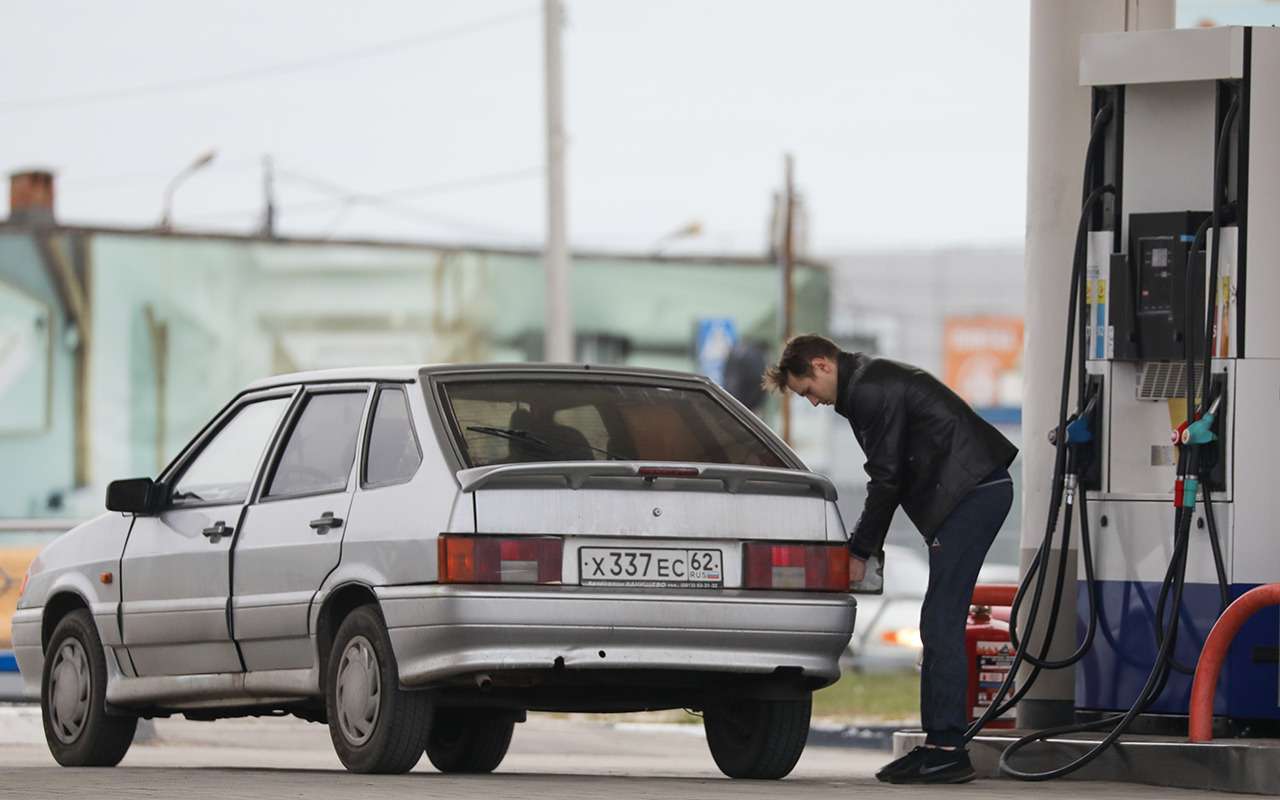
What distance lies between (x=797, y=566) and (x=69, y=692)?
3.54m

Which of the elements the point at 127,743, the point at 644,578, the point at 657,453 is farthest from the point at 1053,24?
the point at 127,743

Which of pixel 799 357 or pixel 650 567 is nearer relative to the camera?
pixel 650 567

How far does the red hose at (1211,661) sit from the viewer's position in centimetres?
925

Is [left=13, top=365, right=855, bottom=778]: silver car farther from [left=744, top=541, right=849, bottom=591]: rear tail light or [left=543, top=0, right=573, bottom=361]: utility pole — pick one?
→ [left=543, top=0, right=573, bottom=361]: utility pole

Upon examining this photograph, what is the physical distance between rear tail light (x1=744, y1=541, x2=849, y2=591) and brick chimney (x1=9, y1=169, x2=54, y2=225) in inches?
1391

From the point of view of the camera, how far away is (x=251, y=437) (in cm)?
1027

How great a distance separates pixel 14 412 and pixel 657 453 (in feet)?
110

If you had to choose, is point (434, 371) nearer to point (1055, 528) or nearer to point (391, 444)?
point (391, 444)

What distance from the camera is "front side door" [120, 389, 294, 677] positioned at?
994cm

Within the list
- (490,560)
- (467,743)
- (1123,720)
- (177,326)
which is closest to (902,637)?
(467,743)

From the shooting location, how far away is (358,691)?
9117 millimetres

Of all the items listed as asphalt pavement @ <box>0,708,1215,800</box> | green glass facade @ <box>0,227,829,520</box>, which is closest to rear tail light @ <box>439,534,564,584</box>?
asphalt pavement @ <box>0,708,1215,800</box>

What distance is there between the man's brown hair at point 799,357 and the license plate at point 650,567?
775 millimetres

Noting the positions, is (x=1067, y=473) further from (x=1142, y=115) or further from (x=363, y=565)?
(x=363, y=565)
